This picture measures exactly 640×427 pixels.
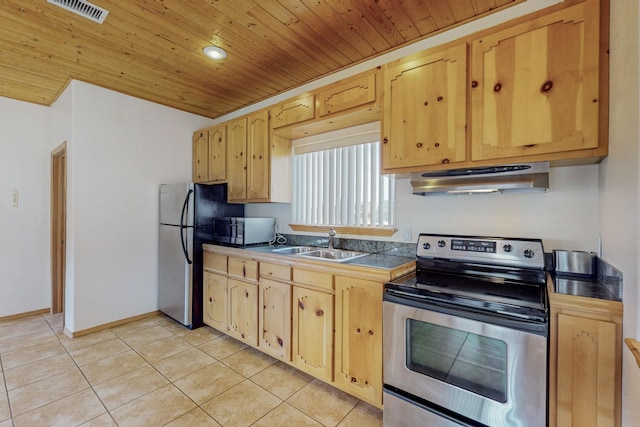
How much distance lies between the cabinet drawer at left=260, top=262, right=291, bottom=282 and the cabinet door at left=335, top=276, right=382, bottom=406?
19.4 inches

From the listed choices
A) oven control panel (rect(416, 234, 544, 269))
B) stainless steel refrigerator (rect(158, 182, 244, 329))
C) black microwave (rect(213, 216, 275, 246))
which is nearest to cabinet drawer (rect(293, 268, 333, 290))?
oven control panel (rect(416, 234, 544, 269))

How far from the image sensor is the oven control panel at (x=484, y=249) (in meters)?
1.78

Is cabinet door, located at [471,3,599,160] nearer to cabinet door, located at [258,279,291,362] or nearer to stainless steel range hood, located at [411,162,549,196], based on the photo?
stainless steel range hood, located at [411,162,549,196]

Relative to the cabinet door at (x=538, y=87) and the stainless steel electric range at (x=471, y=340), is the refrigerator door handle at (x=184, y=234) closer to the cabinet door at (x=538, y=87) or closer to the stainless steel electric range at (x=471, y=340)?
the stainless steel electric range at (x=471, y=340)

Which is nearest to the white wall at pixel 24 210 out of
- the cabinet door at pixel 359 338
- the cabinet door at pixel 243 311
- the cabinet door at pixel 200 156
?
the cabinet door at pixel 200 156

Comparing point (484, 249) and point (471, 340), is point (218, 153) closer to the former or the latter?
point (484, 249)

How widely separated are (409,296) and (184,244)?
97.1 inches

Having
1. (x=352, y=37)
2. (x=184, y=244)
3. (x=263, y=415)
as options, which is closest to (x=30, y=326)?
(x=184, y=244)

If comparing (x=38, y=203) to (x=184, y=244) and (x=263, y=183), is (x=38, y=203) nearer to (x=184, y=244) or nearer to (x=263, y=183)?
(x=184, y=244)

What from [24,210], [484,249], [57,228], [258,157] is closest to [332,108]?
[258,157]

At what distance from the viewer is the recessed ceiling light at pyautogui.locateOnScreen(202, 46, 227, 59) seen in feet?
8.00

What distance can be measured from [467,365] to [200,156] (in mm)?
3582

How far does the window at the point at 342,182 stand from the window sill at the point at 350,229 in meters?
0.04

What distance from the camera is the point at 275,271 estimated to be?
2.44 meters
